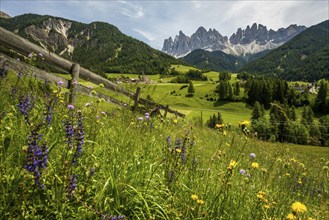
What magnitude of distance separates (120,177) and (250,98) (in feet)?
424

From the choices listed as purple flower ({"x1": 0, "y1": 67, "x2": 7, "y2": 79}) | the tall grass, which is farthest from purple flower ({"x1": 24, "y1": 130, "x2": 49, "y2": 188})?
purple flower ({"x1": 0, "y1": 67, "x2": 7, "y2": 79})

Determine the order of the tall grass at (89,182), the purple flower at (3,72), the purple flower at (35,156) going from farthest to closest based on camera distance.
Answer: the purple flower at (3,72) → the tall grass at (89,182) → the purple flower at (35,156)

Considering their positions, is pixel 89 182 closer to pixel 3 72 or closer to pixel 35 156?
pixel 35 156

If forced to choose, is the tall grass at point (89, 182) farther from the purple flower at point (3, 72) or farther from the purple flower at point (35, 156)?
the purple flower at point (3, 72)

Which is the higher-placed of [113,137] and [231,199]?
Result: [113,137]

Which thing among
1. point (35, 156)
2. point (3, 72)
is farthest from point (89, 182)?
point (3, 72)

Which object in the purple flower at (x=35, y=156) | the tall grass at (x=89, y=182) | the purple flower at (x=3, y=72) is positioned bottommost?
the tall grass at (x=89, y=182)

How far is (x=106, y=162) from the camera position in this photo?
335 centimetres

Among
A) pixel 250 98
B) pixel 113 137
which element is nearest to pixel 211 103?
pixel 250 98

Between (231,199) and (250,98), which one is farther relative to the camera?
(250,98)

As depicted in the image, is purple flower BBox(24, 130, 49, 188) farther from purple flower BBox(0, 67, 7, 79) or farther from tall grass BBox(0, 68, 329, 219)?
purple flower BBox(0, 67, 7, 79)

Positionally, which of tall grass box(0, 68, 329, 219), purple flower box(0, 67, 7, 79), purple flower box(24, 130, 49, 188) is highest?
purple flower box(0, 67, 7, 79)

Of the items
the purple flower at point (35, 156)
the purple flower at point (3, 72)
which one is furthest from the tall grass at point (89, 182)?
the purple flower at point (3, 72)

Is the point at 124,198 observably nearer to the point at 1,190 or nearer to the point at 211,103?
the point at 1,190
